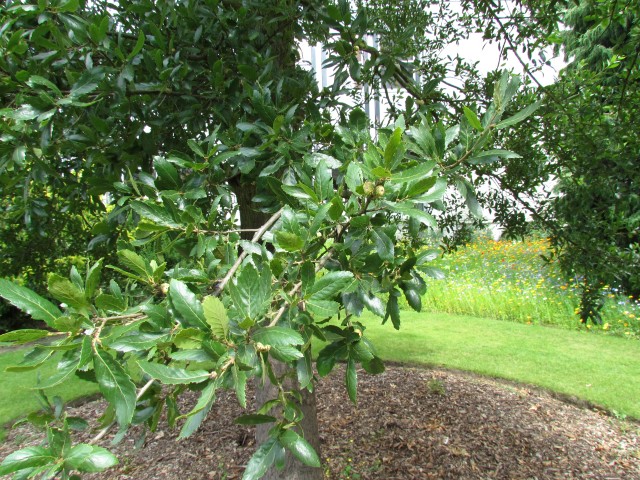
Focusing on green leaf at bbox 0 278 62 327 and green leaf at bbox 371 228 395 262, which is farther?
green leaf at bbox 371 228 395 262

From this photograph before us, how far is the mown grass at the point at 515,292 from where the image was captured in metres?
6.32

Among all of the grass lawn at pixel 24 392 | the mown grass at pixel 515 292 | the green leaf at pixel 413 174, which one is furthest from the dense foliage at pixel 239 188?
the mown grass at pixel 515 292

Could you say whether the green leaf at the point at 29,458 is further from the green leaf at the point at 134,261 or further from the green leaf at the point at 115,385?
the green leaf at the point at 134,261

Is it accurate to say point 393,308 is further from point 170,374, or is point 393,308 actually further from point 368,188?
point 170,374

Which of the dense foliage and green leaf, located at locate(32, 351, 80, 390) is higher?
the dense foliage

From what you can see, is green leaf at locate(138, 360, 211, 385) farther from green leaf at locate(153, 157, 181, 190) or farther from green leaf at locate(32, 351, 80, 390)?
green leaf at locate(153, 157, 181, 190)

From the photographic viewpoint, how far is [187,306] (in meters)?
0.82

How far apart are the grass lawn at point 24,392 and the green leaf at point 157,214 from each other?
161 inches

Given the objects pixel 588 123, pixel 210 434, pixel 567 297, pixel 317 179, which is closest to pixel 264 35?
pixel 317 179

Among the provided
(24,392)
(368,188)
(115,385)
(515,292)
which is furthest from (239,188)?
(515,292)

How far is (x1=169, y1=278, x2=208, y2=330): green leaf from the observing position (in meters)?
0.81

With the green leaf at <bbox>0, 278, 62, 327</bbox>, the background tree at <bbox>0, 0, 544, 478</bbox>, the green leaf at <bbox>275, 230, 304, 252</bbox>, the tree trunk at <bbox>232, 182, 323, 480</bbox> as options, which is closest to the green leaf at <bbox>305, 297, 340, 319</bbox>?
the background tree at <bbox>0, 0, 544, 478</bbox>

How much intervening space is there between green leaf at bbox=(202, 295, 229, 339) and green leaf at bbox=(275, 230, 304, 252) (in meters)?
0.23

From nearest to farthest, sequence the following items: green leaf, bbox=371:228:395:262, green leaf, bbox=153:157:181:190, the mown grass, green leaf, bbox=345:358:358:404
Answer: green leaf, bbox=371:228:395:262
green leaf, bbox=345:358:358:404
green leaf, bbox=153:157:181:190
the mown grass
